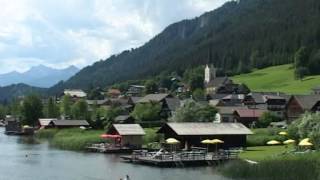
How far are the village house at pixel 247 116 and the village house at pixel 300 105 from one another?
22.8ft

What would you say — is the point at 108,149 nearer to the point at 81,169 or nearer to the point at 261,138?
the point at 261,138

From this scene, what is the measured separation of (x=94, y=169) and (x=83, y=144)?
28987 mm

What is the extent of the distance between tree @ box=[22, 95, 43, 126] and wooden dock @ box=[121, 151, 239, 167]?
11034 centimetres

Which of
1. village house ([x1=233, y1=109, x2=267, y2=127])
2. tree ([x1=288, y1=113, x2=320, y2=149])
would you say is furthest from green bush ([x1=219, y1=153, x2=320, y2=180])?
village house ([x1=233, y1=109, x2=267, y2=127])

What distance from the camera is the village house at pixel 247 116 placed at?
135m

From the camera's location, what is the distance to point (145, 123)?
140 m

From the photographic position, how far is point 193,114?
119375 millimetres

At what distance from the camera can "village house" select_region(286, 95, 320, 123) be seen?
12409 cm

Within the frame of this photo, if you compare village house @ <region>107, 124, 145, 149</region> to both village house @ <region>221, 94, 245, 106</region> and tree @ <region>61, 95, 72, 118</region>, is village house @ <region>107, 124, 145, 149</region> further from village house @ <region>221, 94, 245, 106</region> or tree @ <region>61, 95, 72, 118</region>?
tree @ <region>61, 95, 72, 118</region>

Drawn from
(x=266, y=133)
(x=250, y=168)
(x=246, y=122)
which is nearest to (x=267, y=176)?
(x=250, y=168)

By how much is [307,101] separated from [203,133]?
155 ft

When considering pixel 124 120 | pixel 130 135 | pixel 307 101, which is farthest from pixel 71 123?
pixel 130 135

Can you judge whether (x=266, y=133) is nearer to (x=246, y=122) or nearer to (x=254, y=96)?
(x=246, y=122)

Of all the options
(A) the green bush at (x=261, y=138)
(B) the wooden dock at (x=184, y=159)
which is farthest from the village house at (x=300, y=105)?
(B) the wooden dock at (x=184, y=159)
